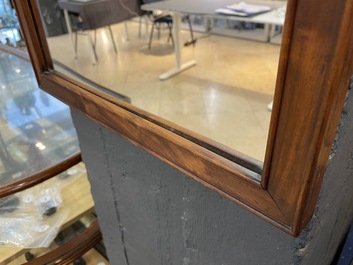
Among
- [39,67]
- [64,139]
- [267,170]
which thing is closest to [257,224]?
[267,170]

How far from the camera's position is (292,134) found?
39 cm

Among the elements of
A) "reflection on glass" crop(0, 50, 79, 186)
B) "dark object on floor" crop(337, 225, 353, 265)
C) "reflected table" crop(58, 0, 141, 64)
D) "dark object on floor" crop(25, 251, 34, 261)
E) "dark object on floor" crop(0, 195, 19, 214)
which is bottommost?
"dark object on floor" crop(25, 251, 34, 261)

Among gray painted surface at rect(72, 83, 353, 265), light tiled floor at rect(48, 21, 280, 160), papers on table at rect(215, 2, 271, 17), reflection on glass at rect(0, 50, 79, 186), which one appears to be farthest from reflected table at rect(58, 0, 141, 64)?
gray painted surface at rect(72, 83, 353, 265)

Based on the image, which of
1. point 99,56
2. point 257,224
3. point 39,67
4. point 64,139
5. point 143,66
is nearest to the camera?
point 257,224

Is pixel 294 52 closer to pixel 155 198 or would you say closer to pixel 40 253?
pixel 155 198

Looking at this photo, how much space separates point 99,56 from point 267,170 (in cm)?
421

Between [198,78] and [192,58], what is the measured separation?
0.71 metres

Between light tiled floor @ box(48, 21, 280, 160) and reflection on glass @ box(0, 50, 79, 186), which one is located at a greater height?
reflection on glass @ box(0, 50, 79, 186)

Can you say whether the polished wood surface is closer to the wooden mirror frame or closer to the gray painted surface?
the gray painted surface

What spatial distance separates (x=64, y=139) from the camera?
1.78 m

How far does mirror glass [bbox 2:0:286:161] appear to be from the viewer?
2.52 meters

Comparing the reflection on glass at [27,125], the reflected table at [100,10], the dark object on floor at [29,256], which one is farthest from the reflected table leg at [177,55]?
the dark object on floor at [29,256]

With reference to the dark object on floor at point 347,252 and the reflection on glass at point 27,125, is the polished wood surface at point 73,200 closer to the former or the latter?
Result: the reflection on glass at point 27,125

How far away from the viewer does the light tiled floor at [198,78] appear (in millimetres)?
Answer: 2461
